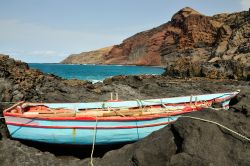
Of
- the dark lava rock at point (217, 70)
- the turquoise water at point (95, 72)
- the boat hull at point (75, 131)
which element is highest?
Result: the dark lava rock at point (217, 70)

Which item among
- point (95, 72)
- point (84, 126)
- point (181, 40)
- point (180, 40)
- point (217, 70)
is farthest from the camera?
point (180, 40)

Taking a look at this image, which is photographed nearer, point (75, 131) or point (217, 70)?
point (75, 131)

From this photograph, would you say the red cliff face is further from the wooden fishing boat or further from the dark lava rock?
the wooden fishing boat

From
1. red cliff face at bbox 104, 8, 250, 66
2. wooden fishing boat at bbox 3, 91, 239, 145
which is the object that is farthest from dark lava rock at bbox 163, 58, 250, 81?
red cliff face at bbox 104, 8, 250, 66

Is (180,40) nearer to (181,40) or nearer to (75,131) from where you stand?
(181,40)

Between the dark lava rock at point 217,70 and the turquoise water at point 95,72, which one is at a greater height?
the dark lava rock at point 217,70

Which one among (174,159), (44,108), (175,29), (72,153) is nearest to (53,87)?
(44,108)

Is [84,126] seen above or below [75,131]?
above

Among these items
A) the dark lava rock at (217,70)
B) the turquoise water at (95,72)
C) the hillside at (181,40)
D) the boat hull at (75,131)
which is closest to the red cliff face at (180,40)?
the hillside at (181,40)

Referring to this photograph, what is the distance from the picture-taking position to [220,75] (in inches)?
1293

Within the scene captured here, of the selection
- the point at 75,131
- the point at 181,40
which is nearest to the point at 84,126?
the point at 75,131

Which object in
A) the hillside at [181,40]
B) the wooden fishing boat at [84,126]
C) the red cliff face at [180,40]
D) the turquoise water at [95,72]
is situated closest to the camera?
the wooden fishing boat at [84,126]

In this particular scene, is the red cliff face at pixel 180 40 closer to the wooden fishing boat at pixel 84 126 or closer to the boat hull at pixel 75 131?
the wooden fishing boat at pixel 84 126

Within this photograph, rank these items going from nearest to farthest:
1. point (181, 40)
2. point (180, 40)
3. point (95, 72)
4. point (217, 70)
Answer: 1. point (217, 70)
2. point (95, 72)
3. point (181, 40)
4. point (180, 40)
